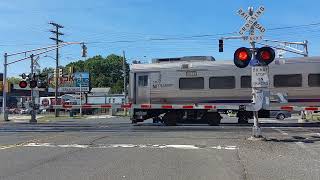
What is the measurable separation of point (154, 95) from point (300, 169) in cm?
1853

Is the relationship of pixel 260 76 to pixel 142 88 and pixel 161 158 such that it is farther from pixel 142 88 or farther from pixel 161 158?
pixel 142 88

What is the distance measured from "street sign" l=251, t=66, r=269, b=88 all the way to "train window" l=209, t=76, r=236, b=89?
10660 millimetres

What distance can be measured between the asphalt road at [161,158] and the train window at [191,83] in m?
10.0

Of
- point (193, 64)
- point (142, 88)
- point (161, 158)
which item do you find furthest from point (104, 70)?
point (161, 158)

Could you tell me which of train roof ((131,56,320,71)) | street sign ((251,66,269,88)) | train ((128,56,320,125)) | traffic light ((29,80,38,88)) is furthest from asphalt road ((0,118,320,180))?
traffic light ((29,80,38,88))

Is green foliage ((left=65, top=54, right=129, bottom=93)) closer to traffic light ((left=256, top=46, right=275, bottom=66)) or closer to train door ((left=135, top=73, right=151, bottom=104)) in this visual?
train door ((left=135, top=73, right=151, bottom=104))

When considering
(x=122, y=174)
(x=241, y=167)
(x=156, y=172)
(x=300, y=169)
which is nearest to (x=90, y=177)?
(x=122, y=174)

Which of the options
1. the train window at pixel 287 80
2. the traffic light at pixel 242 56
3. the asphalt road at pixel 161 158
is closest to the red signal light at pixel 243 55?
the traffic light at pixel 242 56

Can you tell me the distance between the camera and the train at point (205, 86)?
87.9 feet

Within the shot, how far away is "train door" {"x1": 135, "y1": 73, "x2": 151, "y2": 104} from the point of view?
29594mm

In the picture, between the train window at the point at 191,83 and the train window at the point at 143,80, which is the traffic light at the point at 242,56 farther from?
the train window at the point at 143,80

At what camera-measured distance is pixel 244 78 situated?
2764cm

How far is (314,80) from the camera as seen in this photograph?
26.5 metres

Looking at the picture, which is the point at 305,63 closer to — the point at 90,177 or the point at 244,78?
the point at 244,78
